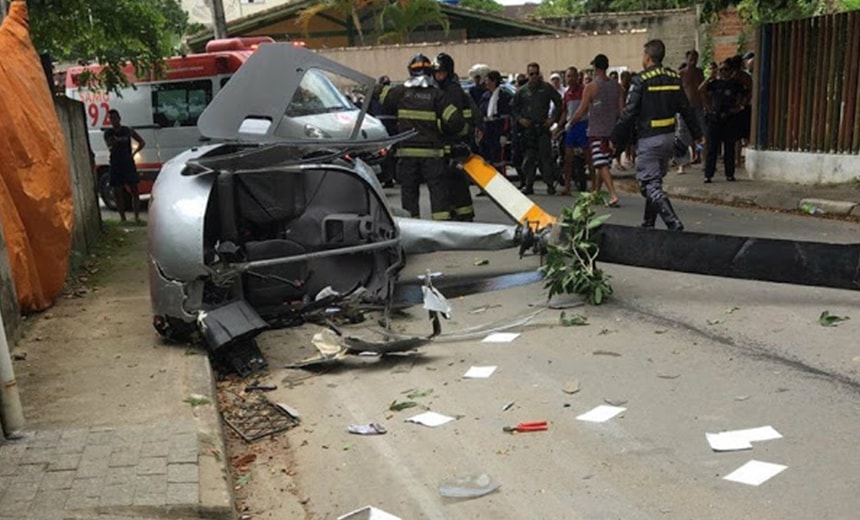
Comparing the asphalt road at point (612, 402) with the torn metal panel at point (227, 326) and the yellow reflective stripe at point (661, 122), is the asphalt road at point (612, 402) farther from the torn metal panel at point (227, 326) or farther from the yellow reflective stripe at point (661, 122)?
the yellow reflective stripe at point (661, 122)

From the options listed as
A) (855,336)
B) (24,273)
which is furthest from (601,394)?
(24,273)

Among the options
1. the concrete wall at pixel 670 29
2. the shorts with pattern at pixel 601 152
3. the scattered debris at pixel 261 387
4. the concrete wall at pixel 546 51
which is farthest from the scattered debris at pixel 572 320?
the concrete wall at pixel 670 29

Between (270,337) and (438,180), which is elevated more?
(438,180)

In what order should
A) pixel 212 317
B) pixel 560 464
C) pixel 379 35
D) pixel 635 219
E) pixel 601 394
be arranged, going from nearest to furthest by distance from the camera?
pixel 560 464
pixel 601 394
pixel 212 317
pixel 635 219
pixel 379 35

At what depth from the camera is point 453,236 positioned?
7211mm

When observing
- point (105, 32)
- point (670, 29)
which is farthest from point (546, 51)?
point (105, 32)

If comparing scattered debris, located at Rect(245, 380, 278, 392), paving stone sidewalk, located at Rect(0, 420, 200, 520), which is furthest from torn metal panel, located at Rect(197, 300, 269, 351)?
paving stone sidewalk, located at Rect(0, 420, 200, 520)

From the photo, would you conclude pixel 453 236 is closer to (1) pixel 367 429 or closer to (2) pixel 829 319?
(1) pixel 367 429

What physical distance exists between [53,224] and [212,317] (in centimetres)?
230

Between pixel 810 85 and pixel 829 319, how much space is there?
23.6 feet

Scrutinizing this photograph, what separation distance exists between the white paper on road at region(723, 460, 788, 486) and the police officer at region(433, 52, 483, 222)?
549cm

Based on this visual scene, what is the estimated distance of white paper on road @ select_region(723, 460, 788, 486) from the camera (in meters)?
3.64

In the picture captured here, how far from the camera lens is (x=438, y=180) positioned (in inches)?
356

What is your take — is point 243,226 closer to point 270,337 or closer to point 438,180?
point 270,337
